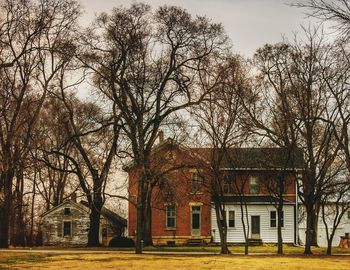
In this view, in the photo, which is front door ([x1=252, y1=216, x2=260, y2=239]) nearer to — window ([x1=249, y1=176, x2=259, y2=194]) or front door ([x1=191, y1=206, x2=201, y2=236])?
window ([x1=249, y1=176, x2=259, y2=194])

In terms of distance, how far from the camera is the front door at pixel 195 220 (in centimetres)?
6360

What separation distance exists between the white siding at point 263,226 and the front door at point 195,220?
1.30 metres

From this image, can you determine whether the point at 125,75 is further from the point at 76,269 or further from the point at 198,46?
the point at 76,269

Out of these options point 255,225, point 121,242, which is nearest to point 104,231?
point 121,242

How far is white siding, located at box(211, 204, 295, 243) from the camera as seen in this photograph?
2498 inches

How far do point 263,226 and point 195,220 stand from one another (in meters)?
6.30

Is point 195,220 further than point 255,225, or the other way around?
point 195,220

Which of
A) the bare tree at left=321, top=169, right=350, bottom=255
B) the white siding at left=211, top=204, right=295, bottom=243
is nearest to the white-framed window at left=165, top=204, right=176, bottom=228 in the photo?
the white siding at left=211, top=204, right=295, bottom=243

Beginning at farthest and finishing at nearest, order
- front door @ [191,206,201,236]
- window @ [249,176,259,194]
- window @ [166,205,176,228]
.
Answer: window @ [249,176,259,194]
window @ [166,205,176,228]
front door @ [191,206,201,236]

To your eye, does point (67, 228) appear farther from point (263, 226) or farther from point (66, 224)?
point (263, 226)

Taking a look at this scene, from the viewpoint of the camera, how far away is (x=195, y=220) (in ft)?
210

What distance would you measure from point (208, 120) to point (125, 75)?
605cm

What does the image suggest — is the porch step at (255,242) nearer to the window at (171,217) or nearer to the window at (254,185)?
the window at (254,185)

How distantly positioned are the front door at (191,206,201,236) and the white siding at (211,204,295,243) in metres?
1.30
